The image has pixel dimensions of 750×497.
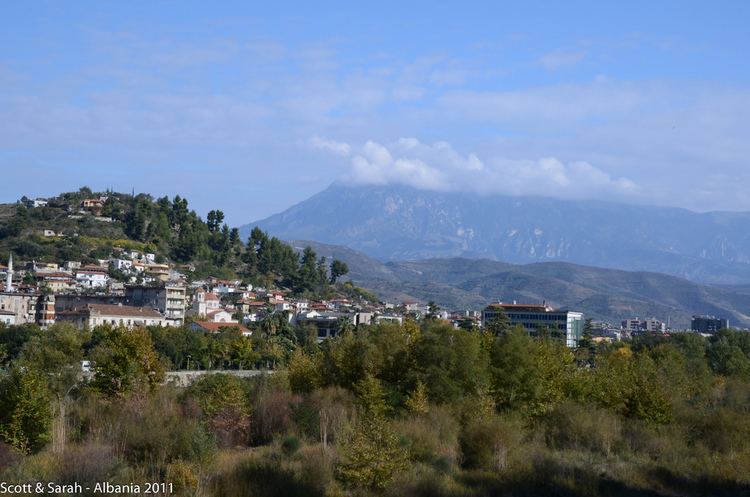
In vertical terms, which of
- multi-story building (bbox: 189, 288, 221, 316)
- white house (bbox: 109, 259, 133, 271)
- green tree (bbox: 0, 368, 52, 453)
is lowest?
green tree (bbox: 0, 368, 52, 453)

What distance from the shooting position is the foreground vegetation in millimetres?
25109

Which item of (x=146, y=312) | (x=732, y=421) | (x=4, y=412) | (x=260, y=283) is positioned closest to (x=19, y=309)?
(x=146, y=312)

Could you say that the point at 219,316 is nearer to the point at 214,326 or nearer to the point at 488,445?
the point at 214,326

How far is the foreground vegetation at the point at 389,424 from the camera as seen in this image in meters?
25.1

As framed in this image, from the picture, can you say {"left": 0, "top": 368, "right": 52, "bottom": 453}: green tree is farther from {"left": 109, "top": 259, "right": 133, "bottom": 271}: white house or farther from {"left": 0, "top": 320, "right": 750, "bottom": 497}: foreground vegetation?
{"left": 109, "top": 259, "right": 133, "bottom": 271}: white house

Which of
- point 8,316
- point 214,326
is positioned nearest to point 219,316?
point 214,326

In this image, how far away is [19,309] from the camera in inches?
3236

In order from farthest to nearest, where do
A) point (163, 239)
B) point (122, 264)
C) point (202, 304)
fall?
1. point (163, 239)
2. point (122, 264)
3. point (202, 304)

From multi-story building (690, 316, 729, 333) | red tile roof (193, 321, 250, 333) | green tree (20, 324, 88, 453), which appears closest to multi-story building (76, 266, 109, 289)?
red tile roof (193, 321, 250, 333)

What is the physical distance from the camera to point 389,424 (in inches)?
1145

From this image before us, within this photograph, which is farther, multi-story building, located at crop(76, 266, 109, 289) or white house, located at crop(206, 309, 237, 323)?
multi-story building, located at crop(76, 266, 109, 289)

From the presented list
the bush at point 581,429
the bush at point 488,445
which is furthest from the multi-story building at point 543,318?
the bush at point 488,445

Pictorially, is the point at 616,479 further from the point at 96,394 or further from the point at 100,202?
the point at 100,202

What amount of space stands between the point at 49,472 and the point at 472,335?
18.9 metres
